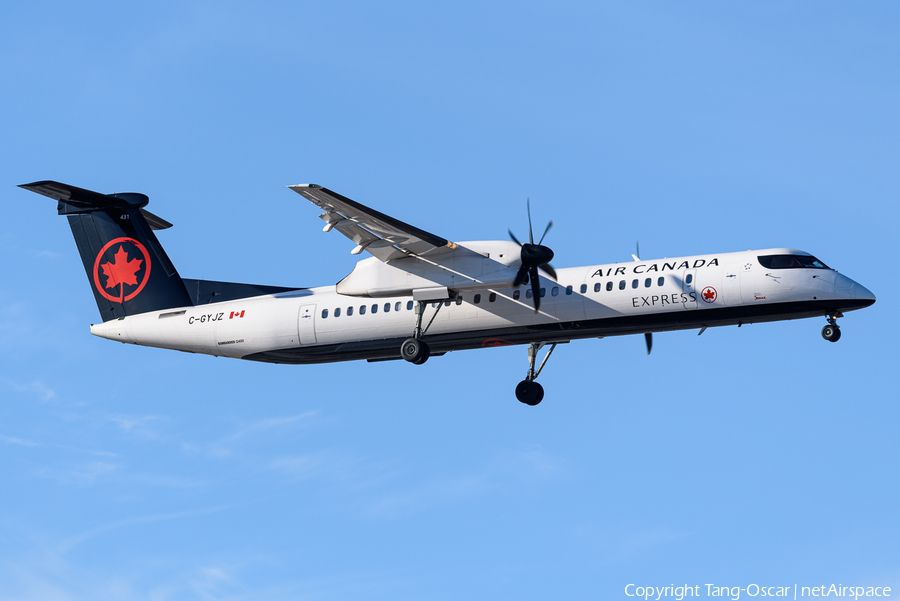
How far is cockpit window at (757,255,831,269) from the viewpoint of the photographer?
2314 cm

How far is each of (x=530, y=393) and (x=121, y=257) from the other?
12391mm

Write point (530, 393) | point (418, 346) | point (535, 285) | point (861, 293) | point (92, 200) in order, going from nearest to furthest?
point (861, 293), point (535, 285), point (418, 346), point (530, 393), point (92, 200)

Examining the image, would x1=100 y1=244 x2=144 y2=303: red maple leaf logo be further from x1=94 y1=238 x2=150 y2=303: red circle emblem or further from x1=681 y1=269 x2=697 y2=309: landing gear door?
x1=681 y1=269 x2=697 y2=309: landing gear door

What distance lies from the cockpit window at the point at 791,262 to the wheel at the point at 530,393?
7346 mm

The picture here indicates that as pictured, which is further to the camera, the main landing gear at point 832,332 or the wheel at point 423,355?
the wheel at point 423,355

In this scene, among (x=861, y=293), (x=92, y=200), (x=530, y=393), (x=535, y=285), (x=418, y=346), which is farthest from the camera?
(x=92, y=200)

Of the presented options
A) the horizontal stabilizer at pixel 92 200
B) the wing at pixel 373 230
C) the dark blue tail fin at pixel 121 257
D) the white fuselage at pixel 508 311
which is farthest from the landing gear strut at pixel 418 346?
the horizontal stabilizer at pixel 92 200

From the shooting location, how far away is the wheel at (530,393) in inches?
1095

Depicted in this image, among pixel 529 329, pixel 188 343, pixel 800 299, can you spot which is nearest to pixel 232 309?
pixel 188 343

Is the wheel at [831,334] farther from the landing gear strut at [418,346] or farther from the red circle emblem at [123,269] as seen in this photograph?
the red circle emblem at [123,269]

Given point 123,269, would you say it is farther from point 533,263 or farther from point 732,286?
point 732,286

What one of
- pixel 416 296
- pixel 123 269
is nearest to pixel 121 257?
pixel 123 269

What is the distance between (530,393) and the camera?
2781 centimetres

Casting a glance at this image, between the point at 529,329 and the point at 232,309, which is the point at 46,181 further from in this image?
the point at 529,329
